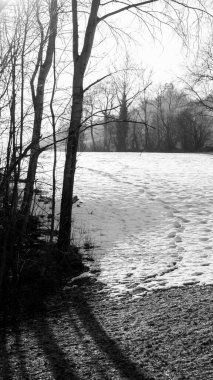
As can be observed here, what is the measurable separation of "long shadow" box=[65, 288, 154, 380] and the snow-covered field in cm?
71

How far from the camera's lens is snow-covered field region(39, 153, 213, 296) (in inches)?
289

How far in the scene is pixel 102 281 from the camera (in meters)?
7.21

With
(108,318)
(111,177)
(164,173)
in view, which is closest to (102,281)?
(108,318)

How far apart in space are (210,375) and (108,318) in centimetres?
200

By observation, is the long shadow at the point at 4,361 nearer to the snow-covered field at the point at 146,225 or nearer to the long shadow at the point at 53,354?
the long shadow at the point at 53,354

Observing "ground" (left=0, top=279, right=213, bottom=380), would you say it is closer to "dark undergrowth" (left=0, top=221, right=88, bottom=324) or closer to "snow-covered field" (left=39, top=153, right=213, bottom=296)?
"dark undergrowth" (left=0, top=221, right=88, bottom=324)

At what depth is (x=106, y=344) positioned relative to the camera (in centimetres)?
477

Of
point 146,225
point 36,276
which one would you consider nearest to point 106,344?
point 36,276

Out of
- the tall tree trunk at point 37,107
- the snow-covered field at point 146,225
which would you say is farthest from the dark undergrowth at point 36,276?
the tall tree trunk at point 37,107

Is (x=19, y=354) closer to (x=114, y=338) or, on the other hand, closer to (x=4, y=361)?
(x=4, y=361)

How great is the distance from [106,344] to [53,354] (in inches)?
23.2

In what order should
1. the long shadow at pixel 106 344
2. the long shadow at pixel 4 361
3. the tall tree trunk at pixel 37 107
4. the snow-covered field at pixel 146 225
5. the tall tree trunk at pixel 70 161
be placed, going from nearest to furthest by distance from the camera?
the long shadow at pixel 106 344, the long shadow at pixel 4 361, the tall tree trunk at pixel 37 107, the snow-covered field at pixel 146 225, the tall tree trunk at pixel 70 161

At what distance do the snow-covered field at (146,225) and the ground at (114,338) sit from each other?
25.6 inches

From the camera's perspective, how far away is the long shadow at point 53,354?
4152mm
